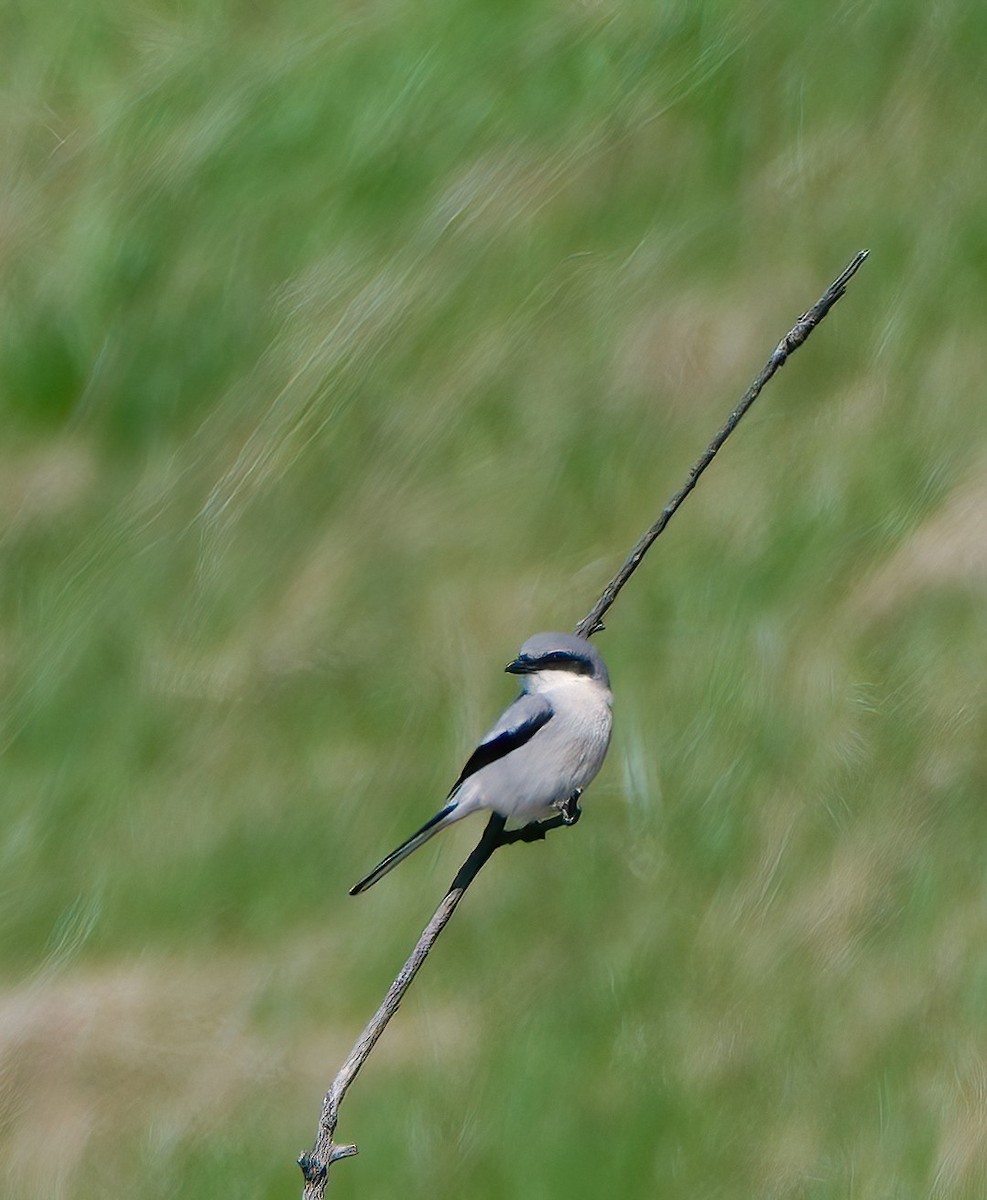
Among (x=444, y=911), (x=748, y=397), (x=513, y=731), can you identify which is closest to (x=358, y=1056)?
(x=444, y=911)

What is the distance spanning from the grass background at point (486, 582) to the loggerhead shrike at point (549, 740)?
11.4ft

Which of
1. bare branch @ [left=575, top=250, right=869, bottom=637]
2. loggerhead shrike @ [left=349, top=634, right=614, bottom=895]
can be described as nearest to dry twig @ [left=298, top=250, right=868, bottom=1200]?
bare branch @ [left=575, top=250, right=869, bottom=637]

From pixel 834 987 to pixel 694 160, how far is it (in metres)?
5.23

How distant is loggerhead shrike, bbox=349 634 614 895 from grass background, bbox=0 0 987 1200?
137 inches

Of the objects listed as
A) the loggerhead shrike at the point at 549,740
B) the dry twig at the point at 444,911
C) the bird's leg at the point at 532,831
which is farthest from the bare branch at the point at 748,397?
the loggerhead shrike at the point at 549,740

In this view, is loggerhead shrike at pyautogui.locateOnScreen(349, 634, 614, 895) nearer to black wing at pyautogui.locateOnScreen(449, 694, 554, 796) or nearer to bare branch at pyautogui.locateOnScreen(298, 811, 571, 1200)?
black wing at pyautogui.locateOnScreen(449, 694, 554, 796)

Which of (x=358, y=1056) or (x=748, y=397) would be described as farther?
(x=748, y=397)

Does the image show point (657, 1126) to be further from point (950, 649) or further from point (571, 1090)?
point (950, 649)

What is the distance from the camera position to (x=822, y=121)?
36.5 ft

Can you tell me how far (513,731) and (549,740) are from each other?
0.21 m

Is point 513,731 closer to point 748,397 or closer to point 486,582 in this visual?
point 748,397

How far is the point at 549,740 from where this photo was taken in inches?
222

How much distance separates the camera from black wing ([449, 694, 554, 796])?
5.73 m

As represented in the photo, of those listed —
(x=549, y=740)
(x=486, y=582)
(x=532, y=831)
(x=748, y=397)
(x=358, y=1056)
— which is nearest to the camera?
(x=358, y=1056)
